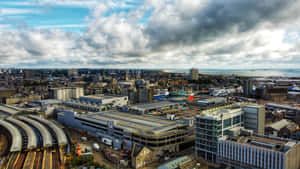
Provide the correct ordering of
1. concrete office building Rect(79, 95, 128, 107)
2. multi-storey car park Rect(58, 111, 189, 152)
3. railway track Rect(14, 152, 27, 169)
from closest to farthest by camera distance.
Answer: railway track Rect(14, 152, 27, 169)
multi-storey car park Rect(58, 111, 189, 152)
concrete office building Rect(79, 95, 128, 107)

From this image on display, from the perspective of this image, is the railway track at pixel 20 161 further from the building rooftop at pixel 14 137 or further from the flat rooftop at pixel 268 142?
the flat rooftop at pixel 268 142

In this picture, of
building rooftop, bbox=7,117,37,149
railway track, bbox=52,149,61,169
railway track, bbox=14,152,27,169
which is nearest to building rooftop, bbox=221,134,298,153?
railway track, bbox=52,149,61,169

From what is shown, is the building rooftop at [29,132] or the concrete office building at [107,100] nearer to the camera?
the building rooftop at [29,132]

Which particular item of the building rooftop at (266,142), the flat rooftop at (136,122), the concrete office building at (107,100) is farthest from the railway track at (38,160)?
the concrete office building at (107,100)

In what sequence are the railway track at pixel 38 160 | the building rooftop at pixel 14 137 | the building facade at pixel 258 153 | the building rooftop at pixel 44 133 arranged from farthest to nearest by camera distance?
the building rooftop at pixel 44 133
the building rooftop at pixel 14 137
the railway track at pixel 38 160
the building facade at pixel 258 153

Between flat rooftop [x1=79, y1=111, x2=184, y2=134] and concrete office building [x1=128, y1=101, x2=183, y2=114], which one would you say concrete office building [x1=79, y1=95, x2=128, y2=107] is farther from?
flat rooftop [x1=79, y1=111, x2=184, y2=134]

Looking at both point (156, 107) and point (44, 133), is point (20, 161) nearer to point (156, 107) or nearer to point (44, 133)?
point (44, 133)
